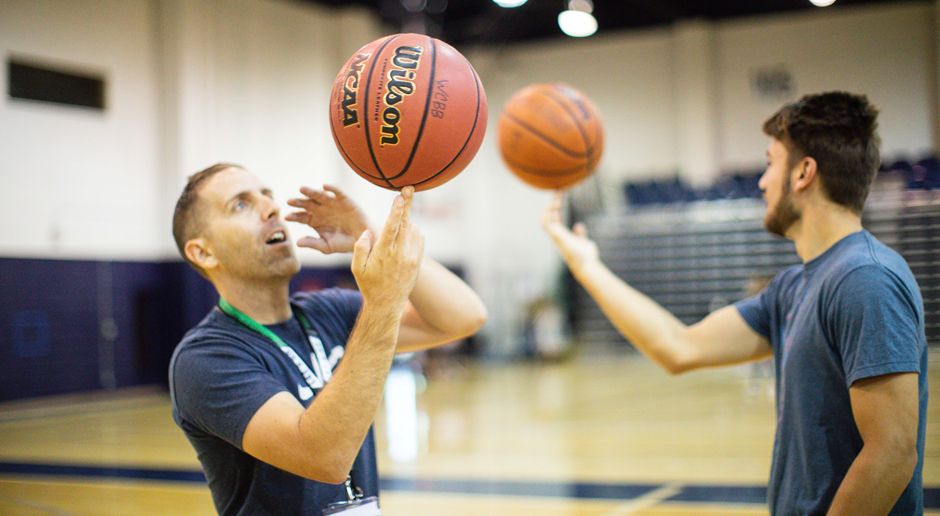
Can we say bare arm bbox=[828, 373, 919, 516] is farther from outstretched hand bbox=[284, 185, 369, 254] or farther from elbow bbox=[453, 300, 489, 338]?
outstretched hand bbox=[284, 185, 369, 254]

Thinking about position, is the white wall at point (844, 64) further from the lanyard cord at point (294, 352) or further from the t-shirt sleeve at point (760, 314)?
the lanyard cord at point (294, 352)

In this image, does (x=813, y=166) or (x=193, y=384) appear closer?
(x=193, y=384)

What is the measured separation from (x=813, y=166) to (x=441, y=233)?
12730mm

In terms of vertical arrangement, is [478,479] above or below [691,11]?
below

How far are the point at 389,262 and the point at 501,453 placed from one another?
13.5 ft

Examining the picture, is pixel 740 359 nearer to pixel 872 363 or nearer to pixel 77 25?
pixel 872 363

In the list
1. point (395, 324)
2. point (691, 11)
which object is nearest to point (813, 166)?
point (395, 324)

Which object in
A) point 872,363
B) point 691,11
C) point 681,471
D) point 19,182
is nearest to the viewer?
point 872,363

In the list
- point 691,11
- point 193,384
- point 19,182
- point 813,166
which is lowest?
point 193,384

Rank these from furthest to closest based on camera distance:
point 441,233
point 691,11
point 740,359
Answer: point 441,233 → point 691,11 → point 740,359

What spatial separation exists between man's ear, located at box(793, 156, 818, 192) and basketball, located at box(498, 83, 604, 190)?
0.96 meters

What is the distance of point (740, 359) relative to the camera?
2.22m

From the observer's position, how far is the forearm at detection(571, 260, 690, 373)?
2236 millimetres

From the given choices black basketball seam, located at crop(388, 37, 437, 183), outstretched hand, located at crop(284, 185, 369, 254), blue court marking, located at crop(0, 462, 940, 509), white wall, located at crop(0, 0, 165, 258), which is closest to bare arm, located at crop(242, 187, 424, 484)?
black basketball seam, located at crop(388, 37, 437, 183)
